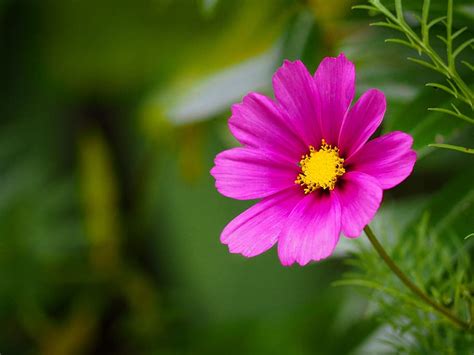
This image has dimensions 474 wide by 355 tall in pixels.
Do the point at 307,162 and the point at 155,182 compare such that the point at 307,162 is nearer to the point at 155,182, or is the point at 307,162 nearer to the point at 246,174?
the point at 246,174

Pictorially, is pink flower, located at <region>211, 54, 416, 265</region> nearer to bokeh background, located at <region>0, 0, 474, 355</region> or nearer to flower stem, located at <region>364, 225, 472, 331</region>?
flower stem, located at <region>364, 225, 472, 331</region>

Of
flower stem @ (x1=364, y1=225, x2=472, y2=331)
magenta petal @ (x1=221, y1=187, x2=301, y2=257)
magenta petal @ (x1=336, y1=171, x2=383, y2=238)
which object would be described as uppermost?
magenta petal @ (x1=221, y1=187, x2=301, y2=257)

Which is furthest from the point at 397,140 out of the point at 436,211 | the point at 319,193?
the point at 436,211

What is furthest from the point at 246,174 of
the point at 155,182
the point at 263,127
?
the point at 155,182

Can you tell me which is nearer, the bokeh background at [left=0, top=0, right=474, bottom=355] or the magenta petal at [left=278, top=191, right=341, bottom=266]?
the magenta petal at [left=278, top=191, right=341, bottom=266]

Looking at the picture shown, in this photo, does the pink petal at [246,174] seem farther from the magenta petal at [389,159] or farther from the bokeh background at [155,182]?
the bokeh background at [155,182]

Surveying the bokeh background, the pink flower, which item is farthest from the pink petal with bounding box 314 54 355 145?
the bokeh background
